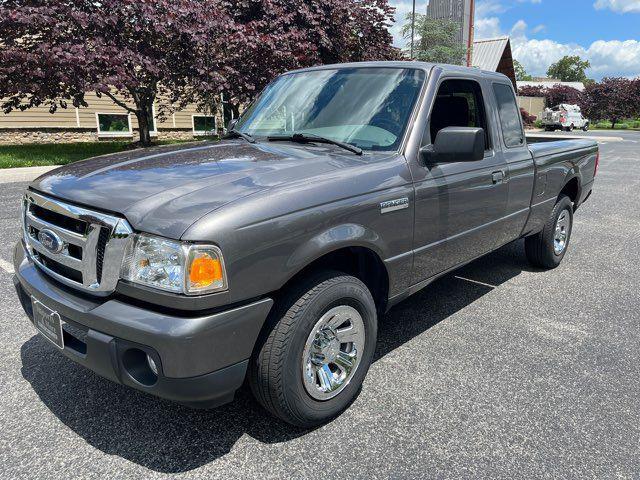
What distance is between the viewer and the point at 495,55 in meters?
36.9

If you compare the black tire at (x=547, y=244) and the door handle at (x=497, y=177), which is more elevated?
Result: the door handle at (x=497, y=177)

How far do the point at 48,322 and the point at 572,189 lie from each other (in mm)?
5303

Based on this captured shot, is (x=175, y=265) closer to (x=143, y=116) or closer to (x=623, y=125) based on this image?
(x=143, y=116)

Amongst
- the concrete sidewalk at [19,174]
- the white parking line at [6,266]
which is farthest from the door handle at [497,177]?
the concrete sidewalk at [19,174]

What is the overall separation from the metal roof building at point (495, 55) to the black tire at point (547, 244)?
3408 cm

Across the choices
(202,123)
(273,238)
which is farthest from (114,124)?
(273,238)

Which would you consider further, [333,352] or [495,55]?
[495,55]

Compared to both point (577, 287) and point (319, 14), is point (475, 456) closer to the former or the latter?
point (577, 287)

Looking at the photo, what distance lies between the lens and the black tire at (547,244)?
508 cm

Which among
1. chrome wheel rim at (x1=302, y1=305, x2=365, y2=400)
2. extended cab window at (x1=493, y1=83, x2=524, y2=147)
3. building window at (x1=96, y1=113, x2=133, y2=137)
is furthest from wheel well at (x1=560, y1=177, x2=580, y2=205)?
building window at (x1=96, y1=113, x2=133, y2=137)

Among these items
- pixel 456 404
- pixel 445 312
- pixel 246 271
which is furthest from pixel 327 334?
pixel 445 312

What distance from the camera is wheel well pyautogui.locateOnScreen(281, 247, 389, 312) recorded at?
9.00 feet

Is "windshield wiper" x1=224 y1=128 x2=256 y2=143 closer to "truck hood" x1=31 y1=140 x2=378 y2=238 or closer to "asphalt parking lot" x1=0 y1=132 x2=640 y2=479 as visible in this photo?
"truck hood" x1=31 y1=140 x2=378 y2=238

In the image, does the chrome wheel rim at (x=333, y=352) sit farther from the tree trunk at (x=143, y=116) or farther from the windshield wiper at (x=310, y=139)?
the tree trunk at (x=143, y=116)
